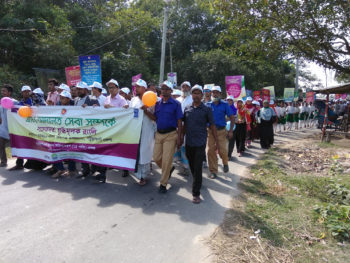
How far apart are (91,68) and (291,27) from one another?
7.19 m

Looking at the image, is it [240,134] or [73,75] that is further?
[73,75]

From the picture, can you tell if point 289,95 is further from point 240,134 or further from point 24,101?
point 24,101

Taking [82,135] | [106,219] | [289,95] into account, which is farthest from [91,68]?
[289,95]

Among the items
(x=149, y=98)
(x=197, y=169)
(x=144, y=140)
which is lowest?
(x=197, y=169)

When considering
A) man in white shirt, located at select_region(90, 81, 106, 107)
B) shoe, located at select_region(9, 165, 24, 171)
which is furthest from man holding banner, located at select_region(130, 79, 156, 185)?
shoe, located at select_region(9, 165, 24, 171)

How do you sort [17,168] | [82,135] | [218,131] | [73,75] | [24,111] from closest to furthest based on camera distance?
[82,135]
[24,111]
[218,131]
[17,168]
[73,75]

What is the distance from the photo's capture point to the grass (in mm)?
2770

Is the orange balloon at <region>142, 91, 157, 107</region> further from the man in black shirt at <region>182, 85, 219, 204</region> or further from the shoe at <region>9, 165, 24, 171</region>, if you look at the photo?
the shoe at <region>9, 165, 24, 171</region>

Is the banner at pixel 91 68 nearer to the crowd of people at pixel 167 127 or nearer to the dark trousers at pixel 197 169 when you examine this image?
the crowd of people at pixel 167 127

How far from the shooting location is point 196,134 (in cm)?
414

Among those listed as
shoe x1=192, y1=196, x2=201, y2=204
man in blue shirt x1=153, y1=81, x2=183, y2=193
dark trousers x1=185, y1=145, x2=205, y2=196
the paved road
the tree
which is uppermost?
the tree

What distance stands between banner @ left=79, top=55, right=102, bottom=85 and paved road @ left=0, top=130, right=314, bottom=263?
438 centimetres

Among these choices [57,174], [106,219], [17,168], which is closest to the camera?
[106,219]

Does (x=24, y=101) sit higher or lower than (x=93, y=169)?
higher
